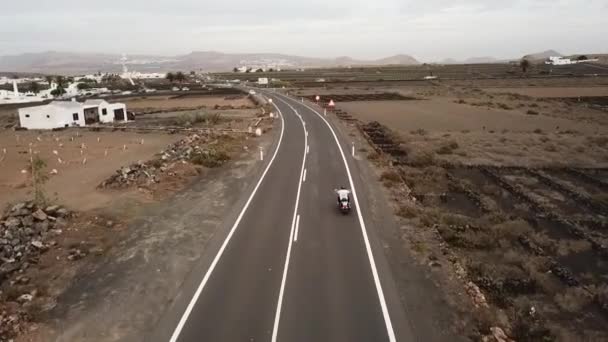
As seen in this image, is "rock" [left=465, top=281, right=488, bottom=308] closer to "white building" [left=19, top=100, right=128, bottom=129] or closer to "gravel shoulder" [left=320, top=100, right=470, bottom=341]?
"gravel shoulder" [left=320, top=100, right=470, bottom=341]

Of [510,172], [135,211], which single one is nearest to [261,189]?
[135,211]

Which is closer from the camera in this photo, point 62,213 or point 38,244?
point 38,244

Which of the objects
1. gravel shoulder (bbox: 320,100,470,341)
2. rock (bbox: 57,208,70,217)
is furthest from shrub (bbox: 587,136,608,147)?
rock (bbox: 57,208,70,217)

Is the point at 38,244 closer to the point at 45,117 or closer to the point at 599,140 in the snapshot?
the point at 599,140

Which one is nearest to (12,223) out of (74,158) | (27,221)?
(27,221)

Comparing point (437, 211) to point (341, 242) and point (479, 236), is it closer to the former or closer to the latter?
point (479, 236)

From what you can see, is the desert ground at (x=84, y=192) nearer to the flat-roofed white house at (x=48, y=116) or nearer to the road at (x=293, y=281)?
Answer: the road at (x=293, y=281)
